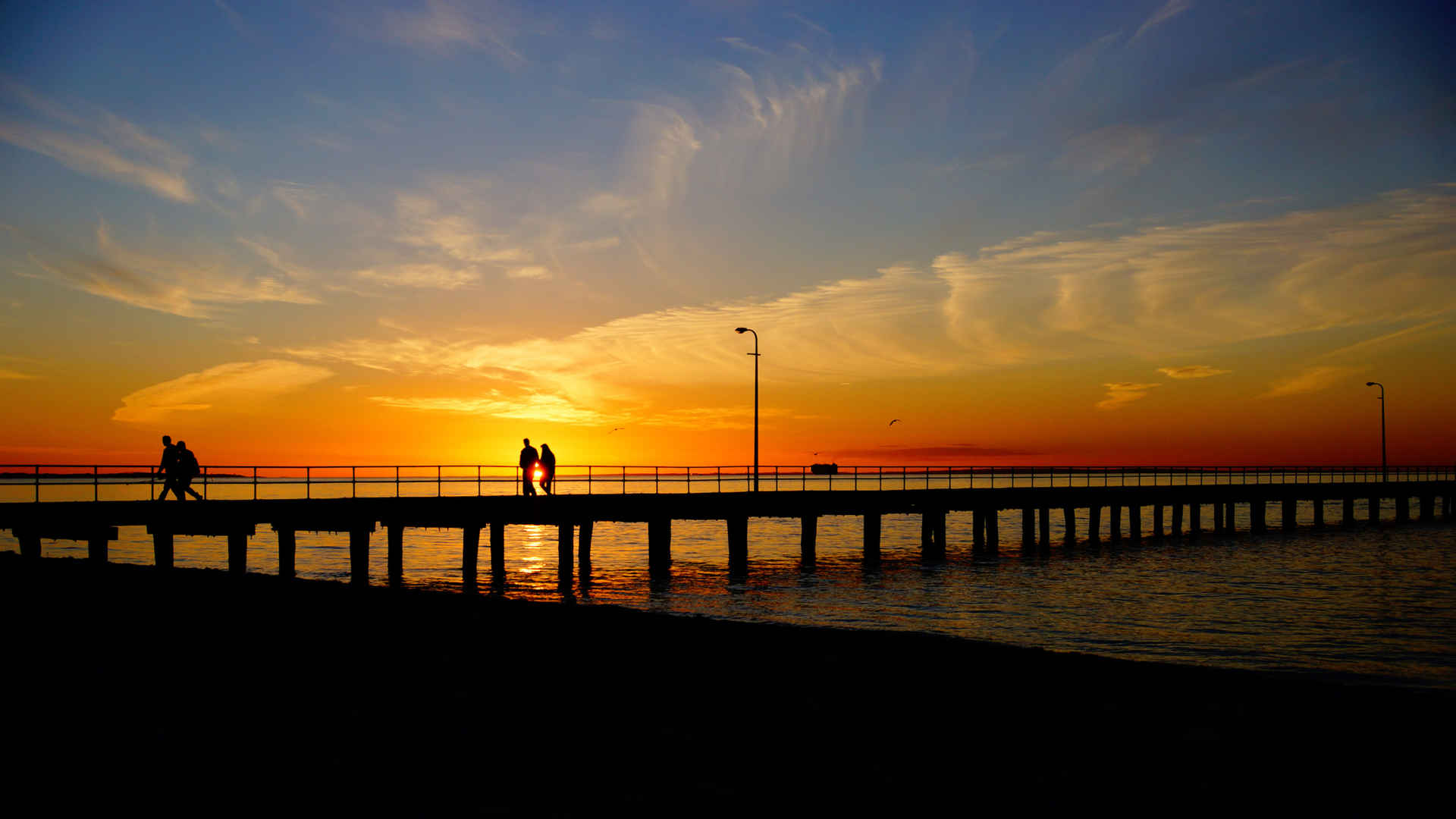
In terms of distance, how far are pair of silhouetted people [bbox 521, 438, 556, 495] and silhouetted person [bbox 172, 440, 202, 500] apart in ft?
31.5

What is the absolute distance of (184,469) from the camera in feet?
93.7

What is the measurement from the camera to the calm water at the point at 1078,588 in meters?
20.1

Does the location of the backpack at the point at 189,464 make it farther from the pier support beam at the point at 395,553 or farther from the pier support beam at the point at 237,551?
the pier support beam at the point at 395,553

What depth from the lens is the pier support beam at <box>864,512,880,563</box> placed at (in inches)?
1638

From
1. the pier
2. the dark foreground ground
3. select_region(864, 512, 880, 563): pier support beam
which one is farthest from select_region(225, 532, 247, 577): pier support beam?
select_region(864, 512, 880, 563): pier support beam

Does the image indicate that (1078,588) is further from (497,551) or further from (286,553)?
(286,553)

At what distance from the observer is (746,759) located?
743 cm

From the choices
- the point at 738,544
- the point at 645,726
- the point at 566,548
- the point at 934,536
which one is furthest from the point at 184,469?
the point at 934,536

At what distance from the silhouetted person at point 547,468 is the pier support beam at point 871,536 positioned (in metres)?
14.4

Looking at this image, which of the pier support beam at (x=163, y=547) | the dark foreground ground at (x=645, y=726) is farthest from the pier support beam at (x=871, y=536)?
the dark foreground ground at (x=645, y=726)

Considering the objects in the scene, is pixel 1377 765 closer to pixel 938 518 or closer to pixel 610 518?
pixel 610 518

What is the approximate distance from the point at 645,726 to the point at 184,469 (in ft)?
82.7

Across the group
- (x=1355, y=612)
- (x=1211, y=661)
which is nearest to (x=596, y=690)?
(x=1211, y=661)

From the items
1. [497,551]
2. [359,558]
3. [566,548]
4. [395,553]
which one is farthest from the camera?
[566,548]
